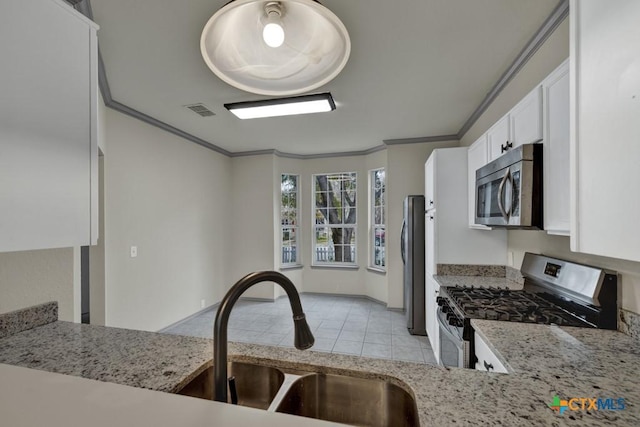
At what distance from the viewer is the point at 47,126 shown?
0.95m

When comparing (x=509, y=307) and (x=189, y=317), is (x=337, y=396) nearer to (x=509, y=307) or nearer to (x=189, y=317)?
(x=509, y=307)

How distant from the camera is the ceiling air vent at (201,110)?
3.11 metres

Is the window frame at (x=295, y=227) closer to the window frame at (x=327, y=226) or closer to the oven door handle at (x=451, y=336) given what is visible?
the window frame at (x=327, y=226)

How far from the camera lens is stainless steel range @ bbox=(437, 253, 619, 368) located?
141cm

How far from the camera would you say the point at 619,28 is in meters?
0.85

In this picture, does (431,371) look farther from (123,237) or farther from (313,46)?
(123,237)

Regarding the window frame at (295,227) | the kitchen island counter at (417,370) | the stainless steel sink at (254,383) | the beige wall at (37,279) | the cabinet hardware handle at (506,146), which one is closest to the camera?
the kitchen island counter at (417,370)

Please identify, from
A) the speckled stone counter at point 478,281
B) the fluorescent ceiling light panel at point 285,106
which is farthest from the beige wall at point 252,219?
the speckled stone counter at point 478,281

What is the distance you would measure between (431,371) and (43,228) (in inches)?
54.0

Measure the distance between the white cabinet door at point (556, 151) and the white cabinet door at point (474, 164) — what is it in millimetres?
881

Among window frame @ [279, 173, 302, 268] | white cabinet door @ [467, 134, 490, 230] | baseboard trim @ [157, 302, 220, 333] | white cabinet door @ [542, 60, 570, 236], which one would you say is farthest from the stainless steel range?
window frame @ [279, 173, 302, 268]

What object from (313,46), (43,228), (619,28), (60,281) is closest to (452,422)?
(313,46)

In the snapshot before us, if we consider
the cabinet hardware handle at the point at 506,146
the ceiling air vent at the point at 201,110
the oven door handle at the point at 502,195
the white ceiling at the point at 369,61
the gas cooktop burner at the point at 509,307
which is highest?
the white ceiling at the point at 369,61

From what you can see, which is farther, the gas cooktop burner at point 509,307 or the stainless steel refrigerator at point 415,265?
the stainless steel refrigerator at point 415,265
